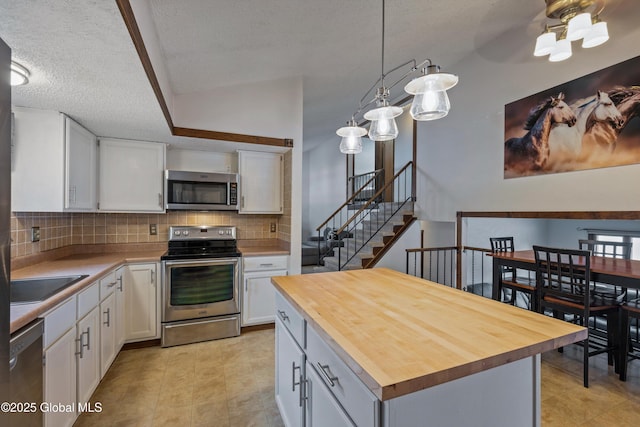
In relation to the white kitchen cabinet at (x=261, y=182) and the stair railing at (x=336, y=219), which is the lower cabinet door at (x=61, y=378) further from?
the stair railing at (x=336, y=219)

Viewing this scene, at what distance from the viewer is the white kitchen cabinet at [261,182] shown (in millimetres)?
3486

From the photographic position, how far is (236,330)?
3152 millimetres

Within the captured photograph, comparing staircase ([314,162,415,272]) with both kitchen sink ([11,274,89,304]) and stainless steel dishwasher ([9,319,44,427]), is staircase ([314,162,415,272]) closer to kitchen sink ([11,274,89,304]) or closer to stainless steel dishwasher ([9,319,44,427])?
kitchen sink ([11,274,89,304])

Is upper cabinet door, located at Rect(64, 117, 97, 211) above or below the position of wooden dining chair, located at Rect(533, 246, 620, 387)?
above

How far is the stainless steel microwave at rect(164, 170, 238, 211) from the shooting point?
10.4 ft

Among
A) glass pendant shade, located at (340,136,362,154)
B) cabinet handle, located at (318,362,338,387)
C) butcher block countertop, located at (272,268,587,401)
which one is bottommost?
cabinet handle, located at (318,362,338,387)

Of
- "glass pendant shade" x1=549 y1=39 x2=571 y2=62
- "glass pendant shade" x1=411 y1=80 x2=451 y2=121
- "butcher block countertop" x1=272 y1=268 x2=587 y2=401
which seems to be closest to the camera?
"butcher block countertop" x1=272 y1=268 x2=587 y2=401

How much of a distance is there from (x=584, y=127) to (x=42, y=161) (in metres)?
4.75

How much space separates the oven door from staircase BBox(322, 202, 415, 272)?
6.31ft

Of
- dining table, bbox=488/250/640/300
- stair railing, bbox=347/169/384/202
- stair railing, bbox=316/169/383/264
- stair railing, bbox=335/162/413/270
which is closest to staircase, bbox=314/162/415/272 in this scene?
stair railing, bbox=335/162/413/270

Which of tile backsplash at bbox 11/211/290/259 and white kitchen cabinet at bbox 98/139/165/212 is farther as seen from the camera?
white kitchen cabinet at bbox 98/139/165/212

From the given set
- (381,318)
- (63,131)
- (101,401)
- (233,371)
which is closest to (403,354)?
(381,318)

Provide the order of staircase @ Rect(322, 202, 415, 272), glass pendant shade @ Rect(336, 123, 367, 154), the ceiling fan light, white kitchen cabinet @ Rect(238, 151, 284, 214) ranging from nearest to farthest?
the ceiling fan light
glass pendant shade @ Rect(336, 123, 367, 154)
white kitchen cabinet @ Rect(238, 151, 284, 214)
staircase @ Rect(322, 202, 415, 272)

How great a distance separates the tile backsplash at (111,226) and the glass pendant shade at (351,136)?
166 centimetres
